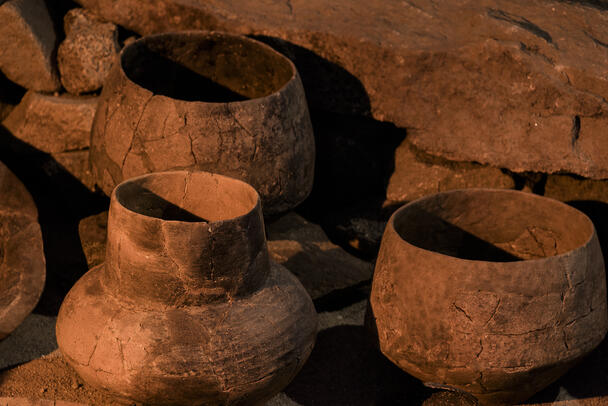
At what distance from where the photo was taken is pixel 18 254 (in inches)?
136

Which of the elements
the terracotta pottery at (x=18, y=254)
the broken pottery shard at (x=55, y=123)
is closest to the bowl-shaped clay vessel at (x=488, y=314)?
the terracotta pottery at (x=18, y=254)

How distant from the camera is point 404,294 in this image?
2.89 m

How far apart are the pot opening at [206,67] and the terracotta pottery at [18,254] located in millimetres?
694

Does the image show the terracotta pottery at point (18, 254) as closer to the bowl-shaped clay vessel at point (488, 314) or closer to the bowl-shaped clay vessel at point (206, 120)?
the bowl-shaped clay vessel at point (206, 120)

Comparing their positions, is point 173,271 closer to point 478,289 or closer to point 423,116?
point 478,289

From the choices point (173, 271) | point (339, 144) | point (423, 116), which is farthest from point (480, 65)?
point (173, 271)

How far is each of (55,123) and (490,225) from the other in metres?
2.02

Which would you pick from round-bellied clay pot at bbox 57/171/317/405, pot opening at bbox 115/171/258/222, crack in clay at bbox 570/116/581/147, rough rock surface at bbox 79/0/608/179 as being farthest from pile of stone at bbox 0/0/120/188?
crack in clay at bbox 570/116/581/147

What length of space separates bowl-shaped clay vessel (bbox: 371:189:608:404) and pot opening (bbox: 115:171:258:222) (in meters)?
0.56

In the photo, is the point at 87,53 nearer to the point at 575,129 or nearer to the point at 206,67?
the point at 206,67

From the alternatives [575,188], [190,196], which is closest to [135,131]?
[190,196]

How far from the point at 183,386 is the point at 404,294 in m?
0.80

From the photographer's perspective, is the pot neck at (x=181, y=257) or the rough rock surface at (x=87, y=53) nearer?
the pot neck at (x=181, y=257)

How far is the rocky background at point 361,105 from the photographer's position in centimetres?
371
